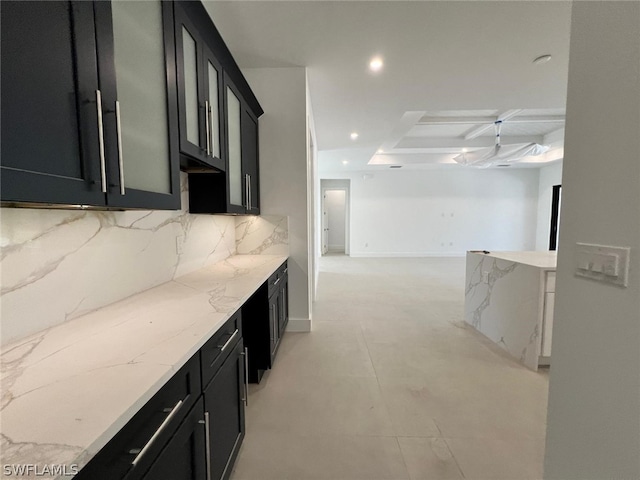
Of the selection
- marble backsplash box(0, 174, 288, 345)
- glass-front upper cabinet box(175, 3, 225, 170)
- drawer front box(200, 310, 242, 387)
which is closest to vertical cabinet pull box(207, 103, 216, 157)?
glass-front upper cabinet box(175, 3, 225, 170)

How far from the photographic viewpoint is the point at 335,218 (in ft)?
36.1

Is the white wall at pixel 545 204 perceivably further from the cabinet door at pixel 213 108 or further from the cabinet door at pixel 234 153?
the cabinet door at pixel 213 108

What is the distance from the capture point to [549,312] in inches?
94.7

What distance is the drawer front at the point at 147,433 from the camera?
611 millimetres

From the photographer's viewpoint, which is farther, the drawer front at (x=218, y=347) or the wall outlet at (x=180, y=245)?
the wall outlet at (x=180, y=245)

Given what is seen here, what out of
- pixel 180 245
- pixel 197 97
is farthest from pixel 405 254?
pixel 197 97

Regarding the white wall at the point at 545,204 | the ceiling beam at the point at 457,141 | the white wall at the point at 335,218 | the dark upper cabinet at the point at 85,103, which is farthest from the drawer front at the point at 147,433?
the white wall at the point at 545,204

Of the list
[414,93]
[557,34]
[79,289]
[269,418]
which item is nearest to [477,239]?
[414,93]

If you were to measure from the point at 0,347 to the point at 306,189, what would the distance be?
255 cm

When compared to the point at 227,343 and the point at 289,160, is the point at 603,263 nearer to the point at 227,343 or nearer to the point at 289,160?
the point at 227,343

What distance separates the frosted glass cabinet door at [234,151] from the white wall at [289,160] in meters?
0.68

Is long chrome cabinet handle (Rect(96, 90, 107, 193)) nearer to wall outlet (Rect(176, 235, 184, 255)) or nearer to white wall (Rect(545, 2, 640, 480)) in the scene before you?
wall outlet (Rect(176, 235, 184, 255))

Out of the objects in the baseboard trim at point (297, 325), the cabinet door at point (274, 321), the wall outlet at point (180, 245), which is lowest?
the baseboard trim at point (297, 325)

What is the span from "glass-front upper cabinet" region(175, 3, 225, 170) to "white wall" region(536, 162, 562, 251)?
9.68m
